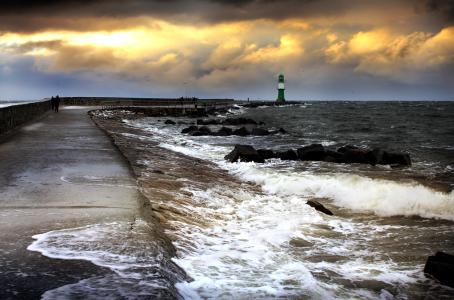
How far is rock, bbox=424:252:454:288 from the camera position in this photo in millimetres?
3531

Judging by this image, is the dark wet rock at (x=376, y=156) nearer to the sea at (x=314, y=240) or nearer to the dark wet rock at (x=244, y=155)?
the sea at (x=314, y=240)

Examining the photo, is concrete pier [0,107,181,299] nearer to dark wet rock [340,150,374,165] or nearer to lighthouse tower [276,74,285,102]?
dark wet rock [340,150,374,165]

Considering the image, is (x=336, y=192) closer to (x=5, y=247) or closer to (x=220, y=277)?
(x=220, y=277)

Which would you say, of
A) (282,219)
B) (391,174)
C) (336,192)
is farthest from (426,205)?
(391,174)

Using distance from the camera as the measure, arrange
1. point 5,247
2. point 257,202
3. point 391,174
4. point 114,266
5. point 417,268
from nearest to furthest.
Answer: point 114,266 → point 5,247 → point 417,268 → point 257,202 → point 391,174

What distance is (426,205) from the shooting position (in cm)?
680

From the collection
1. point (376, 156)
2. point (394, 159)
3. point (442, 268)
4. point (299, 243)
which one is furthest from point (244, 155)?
point (442, 268)

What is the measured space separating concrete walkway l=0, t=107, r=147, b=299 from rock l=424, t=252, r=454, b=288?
3252 mm

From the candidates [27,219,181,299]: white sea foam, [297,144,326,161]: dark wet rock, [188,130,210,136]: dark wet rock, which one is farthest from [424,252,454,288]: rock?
[188,130,210,136]: dark wet rock

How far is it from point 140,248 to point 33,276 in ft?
2.96

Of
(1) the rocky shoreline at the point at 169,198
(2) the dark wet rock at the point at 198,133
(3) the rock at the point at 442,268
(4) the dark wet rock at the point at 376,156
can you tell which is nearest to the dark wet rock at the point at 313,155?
→ (4) the dark wet rock at the point at 376,156

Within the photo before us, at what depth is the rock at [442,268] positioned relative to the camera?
3.53m

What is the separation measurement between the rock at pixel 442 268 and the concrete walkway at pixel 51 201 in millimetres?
3252

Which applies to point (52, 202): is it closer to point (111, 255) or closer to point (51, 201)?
point (51, 201)
